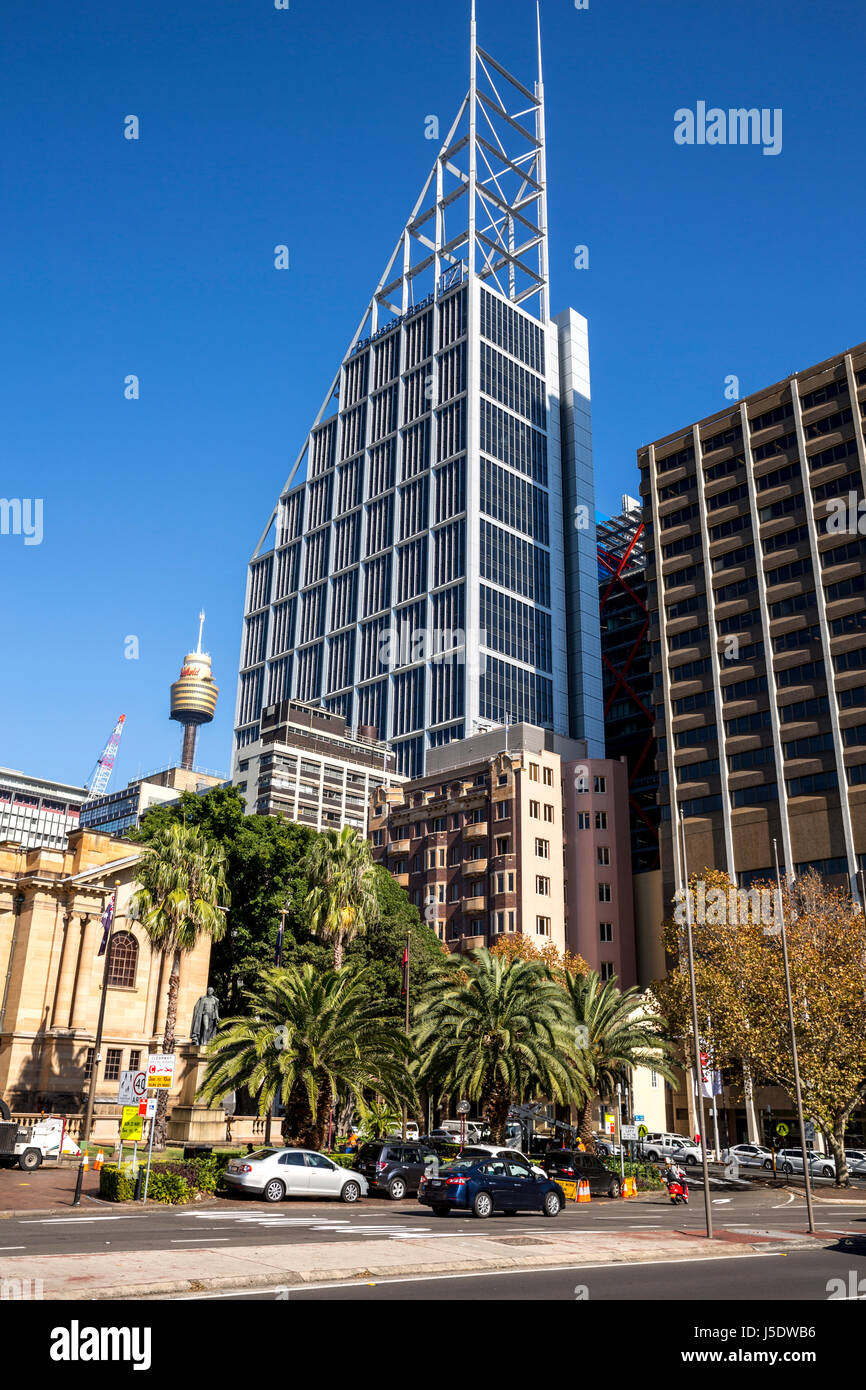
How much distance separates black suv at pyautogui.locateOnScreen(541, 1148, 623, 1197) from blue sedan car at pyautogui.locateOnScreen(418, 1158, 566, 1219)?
8.04 m

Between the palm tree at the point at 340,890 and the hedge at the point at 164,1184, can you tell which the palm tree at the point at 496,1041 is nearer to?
the palm tree at the point at 340,890

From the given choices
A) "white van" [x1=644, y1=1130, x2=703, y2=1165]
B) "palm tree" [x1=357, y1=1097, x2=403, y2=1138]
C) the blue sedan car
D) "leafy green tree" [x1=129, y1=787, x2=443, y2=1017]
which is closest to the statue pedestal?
"palm tree" [x1=357, y1=1097, x2=403, y2=1138]

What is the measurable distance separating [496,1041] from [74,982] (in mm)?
24716

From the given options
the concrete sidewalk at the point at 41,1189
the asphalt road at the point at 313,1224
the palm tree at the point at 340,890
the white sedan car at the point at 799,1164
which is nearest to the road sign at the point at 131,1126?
the asphalt road at the point at 313,1224

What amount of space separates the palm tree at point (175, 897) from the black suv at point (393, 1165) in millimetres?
16319

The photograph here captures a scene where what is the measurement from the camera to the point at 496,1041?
4291 cm

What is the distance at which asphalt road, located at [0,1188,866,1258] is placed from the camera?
19.4 m

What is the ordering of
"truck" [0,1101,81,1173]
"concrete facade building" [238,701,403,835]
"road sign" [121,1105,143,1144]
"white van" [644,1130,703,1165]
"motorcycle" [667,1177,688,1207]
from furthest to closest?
"concrete facade building" [238,701,403,835]
"white van" [644,1130,703,1165]
"motorcycle" [667,1177,688,1207]
"truck" [0,1101,81,1173]
"road sign" [121,1105,143,1144]

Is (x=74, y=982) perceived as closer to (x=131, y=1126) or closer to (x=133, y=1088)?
(x=133, y=1088)

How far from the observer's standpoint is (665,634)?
101 metres

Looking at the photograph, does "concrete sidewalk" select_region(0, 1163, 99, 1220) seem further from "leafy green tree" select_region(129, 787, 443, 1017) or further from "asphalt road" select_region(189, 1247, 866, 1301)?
"leafy green tree" select_region(129, 787, 443, 1017)

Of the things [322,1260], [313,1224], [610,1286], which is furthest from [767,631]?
[322,1260]

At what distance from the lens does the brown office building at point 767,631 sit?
85.6 metres

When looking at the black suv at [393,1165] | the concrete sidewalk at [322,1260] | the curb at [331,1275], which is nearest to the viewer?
the curb at [331,1275]
